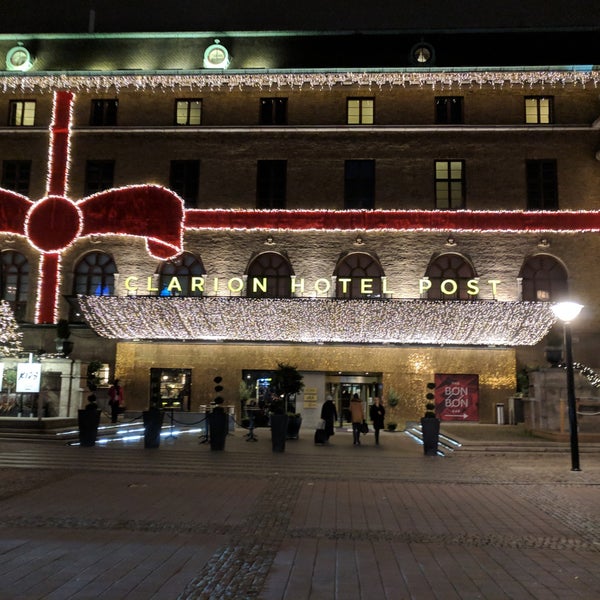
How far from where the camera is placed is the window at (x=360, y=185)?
27969mm

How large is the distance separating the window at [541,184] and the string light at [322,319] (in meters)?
6.02

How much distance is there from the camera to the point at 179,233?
89.8ft

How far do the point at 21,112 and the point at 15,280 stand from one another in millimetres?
7641

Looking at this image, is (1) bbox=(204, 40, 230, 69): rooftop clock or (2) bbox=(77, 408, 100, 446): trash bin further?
(1) bbox=(204, 40, 230, 69): rooftop clock

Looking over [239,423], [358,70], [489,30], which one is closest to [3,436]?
[239,423]

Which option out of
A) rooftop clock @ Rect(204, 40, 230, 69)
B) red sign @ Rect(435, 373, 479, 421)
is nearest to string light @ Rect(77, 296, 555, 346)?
red sign @ Rect(435, 373, 479, 421)

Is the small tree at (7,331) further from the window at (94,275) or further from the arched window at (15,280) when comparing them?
the window at (94,275)

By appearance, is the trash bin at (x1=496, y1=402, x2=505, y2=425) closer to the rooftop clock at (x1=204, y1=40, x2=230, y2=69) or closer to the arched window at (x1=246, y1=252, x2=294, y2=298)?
the arched window at (x1=246, y1=252, x2=294, y2=298)

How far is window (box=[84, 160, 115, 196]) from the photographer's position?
28859mm

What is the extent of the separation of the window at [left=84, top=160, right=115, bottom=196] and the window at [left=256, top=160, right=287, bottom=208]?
6496 millimetres

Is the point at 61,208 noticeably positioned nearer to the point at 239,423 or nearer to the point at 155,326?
the point at 155,326

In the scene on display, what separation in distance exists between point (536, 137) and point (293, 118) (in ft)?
33.6

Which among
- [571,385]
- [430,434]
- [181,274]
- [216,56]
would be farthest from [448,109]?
[571,385]

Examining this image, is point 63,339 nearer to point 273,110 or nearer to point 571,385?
point 273,110
